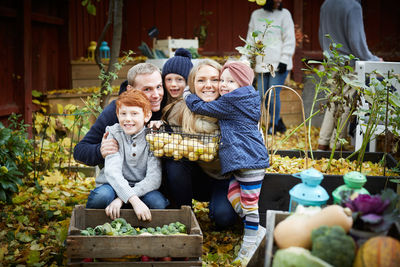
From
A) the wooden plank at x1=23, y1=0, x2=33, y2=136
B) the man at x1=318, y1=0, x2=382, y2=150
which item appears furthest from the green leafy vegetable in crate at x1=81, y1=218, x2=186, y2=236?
the wooden plank at x1=23, y1=0, x2=33, y2=136

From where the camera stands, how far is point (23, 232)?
3.23 metres

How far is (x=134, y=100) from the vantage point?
2.66 meters

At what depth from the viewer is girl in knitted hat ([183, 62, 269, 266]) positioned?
2.68 meters

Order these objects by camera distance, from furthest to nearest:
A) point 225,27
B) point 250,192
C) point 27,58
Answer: point 225,27, point 27,58, point 250,192

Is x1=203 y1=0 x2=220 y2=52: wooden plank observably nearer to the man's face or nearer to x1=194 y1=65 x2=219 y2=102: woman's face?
the man's face

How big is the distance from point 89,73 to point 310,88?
11.8 feet

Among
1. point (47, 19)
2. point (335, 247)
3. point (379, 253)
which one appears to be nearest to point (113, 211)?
point (335, 247)

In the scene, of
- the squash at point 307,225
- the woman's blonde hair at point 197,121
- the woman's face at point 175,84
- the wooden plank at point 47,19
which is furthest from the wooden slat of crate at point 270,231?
the wooden plank at point 47,19

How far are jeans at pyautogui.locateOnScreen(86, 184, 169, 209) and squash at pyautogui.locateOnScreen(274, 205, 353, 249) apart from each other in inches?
46.6

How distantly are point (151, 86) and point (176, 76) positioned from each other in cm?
23

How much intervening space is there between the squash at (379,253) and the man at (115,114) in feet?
5.78

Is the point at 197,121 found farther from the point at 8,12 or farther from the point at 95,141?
the point at 8,12

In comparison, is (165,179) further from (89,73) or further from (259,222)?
(89,73)

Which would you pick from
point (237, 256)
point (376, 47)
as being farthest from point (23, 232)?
point (376, 47)
